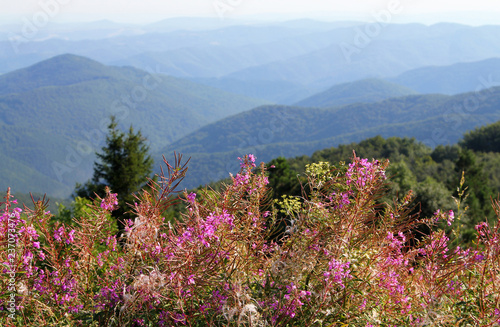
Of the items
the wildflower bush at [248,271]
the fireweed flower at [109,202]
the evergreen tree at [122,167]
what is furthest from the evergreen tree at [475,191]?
the fireweed flower at [109,202]

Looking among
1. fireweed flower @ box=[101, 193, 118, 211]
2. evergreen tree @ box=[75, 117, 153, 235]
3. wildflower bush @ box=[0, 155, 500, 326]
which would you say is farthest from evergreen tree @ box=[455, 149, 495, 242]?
→ fireweed flower @ box=[101, 193, 118, 211]

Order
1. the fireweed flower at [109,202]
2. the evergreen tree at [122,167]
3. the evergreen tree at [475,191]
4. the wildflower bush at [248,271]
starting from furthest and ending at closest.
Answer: the evergreen tree at [122,167] → the evergreen tree at [475,191] → the fireweed flower at [109,202] → the wildflower bush at [248,271]

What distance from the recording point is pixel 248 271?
2.63 metres

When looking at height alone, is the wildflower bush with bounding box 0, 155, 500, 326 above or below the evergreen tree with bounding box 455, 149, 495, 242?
above

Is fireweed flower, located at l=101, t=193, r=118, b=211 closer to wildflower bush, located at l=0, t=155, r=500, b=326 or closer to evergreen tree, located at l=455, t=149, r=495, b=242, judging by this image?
wildflower bush, located at l=0, t=155, r=500, b=326

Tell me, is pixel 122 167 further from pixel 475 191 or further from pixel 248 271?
pixel 475 191

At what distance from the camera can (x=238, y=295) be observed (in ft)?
6.80

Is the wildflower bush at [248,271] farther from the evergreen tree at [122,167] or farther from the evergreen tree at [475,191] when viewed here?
the evergreen tree at [122,167]

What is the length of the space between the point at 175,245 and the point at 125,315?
1.76 feet

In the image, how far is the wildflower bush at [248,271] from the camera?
2262 mm

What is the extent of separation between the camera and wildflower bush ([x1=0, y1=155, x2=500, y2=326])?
2262 millimetres

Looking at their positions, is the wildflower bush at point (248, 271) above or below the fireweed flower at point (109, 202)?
below

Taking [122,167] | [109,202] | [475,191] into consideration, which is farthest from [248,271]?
[475,191]

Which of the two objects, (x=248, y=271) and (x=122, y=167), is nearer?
(x=248, y=271)
